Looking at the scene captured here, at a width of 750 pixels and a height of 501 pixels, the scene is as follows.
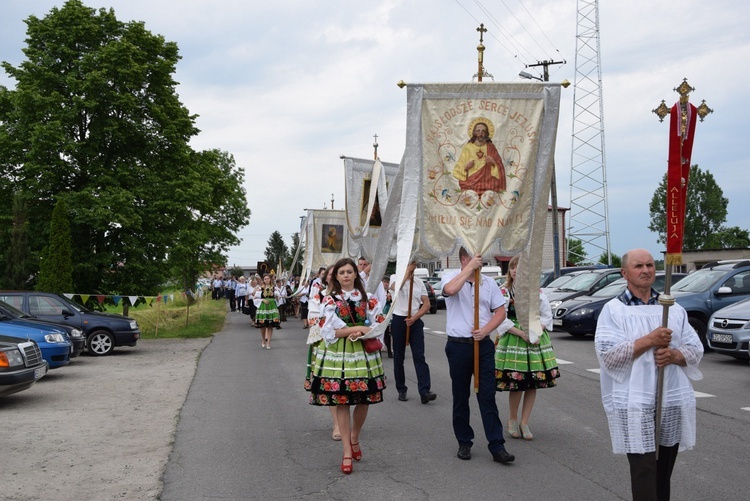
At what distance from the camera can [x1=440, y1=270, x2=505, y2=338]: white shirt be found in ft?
22.3

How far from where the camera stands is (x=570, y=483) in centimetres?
603

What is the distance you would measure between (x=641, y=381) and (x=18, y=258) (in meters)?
24.5

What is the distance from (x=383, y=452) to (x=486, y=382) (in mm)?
1269

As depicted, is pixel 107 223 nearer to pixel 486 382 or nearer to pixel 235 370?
pixel 235 370

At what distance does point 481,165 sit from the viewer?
7.32 m

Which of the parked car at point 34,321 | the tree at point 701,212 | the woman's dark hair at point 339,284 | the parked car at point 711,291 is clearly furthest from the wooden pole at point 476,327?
the tree at point 701,212

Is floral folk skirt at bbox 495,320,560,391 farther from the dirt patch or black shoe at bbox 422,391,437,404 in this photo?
the dirt patch

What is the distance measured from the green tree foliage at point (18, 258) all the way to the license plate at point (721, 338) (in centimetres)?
2071

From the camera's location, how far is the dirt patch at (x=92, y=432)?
629 cm

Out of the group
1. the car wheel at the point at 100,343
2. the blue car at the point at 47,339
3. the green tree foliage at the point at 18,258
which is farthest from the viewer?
the green tree foliage at the point at 18,258

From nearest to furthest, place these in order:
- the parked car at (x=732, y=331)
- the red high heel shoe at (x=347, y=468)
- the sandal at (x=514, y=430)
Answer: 1. the red high heel shoe at (x=347, y=468)
2. the sandal at (x=514, y=430)
3. the parked car at (x=732, y=331)

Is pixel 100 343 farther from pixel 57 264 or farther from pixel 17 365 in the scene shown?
pixel 17 365

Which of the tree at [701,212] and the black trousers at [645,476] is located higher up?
the tree at [701,212]

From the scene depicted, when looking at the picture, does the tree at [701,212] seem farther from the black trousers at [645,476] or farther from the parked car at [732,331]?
the black trousers at [645,476]
